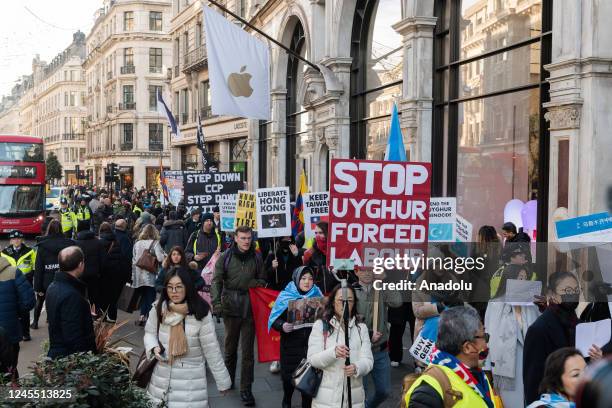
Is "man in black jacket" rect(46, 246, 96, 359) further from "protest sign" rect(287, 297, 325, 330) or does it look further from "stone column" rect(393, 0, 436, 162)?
"stone column" rect(393, 0, 436, 162)

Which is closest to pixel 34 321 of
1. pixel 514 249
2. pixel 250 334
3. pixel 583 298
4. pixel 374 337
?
pixel 250 334

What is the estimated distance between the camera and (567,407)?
3268mm

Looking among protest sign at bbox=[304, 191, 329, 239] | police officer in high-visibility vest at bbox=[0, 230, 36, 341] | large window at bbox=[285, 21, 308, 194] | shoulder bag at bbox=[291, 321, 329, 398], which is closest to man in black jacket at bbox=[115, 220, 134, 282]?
police officer in high-visibility vest at bbox=[0, 230, 36, 341]

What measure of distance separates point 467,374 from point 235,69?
13.8m

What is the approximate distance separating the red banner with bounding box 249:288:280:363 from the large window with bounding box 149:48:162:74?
61.6m

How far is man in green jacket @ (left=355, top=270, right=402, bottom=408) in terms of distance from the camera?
6.41 metres

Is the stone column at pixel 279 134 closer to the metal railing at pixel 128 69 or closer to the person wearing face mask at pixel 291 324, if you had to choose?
the person wearing face mask at pixel 291 324

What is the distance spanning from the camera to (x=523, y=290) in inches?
237

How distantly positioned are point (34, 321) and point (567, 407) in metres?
9.82

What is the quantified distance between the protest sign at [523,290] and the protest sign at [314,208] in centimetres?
463

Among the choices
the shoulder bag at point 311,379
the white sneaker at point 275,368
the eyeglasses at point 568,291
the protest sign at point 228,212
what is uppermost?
the protest sign at point 228,212

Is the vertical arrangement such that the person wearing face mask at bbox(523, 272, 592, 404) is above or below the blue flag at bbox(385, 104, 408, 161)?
below

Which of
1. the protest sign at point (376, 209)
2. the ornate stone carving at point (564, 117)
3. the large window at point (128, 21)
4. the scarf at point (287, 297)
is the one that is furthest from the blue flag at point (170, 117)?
the large window at point (128, 21)

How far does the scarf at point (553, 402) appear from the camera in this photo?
129 inches
